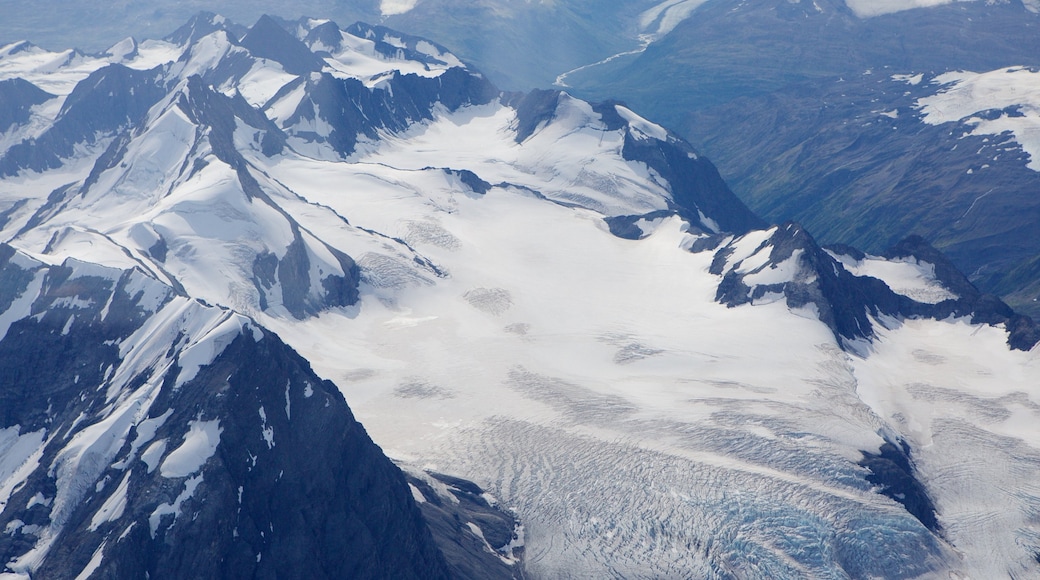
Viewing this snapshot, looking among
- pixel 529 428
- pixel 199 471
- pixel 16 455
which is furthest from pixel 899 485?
pixel 16 455

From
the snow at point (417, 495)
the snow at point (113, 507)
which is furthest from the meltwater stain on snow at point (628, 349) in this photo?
the snow at point (113, 507)

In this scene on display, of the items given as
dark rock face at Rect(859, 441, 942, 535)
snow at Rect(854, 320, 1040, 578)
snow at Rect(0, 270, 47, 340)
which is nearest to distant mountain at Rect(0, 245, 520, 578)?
snow at Rect(0, 270, 47, 340)

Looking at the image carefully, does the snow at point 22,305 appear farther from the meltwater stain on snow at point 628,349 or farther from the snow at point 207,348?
the meltwater stain on snow at point 628,349

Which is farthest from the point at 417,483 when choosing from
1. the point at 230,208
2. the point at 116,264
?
the point at 230,208

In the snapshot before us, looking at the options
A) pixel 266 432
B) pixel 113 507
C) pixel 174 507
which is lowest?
pixel 113 507

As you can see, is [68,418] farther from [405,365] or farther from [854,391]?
[854,391]

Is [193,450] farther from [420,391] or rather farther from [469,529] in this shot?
[420,391]
